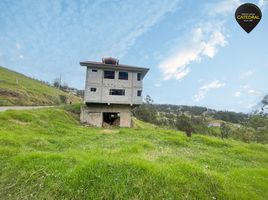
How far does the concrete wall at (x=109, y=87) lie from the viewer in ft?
84.7

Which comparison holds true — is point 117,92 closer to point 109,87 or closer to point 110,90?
point 110,90

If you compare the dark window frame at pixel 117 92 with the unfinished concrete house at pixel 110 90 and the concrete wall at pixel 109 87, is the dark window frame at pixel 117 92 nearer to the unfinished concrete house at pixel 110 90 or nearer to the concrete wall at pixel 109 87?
the unfinished concrete house at pixel 110 90

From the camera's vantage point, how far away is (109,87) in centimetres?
2628

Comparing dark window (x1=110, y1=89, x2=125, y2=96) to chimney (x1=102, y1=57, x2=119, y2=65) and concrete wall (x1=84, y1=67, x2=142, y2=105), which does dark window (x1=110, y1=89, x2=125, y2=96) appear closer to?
concrete wall (x1=84, y1=67, x2=142, y2=105)

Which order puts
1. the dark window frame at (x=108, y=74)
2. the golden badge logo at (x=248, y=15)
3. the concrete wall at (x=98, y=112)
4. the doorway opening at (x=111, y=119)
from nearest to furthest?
the golden badge logo at (x=248, y=15), the dark window frame at (x=108, y=74), the concrete wall at (x=98, y=112), the doorway opening at (x=111, y=119)

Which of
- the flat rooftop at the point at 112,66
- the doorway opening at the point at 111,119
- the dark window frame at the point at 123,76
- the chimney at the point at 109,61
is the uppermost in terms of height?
the chimney at the point at 109,61

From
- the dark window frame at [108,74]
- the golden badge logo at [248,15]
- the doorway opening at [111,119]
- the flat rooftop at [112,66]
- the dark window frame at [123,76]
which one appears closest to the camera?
the golden badge logo at [248,15]

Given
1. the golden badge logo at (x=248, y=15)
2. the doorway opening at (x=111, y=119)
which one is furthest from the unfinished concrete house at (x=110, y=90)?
the golden badge logo at (x=248, y=15)

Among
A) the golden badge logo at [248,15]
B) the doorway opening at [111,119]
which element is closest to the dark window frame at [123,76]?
the doorway opening at [111,119]

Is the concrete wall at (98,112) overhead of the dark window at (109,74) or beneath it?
beneath

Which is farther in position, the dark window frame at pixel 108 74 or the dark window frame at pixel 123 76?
the dark window frame at pixel 123 76

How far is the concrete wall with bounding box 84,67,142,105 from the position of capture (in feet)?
84.7

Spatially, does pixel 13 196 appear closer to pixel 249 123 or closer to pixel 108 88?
pixel 108 88

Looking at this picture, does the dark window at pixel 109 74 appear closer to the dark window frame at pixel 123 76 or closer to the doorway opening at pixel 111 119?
the dark window frame at pixel 123 76
